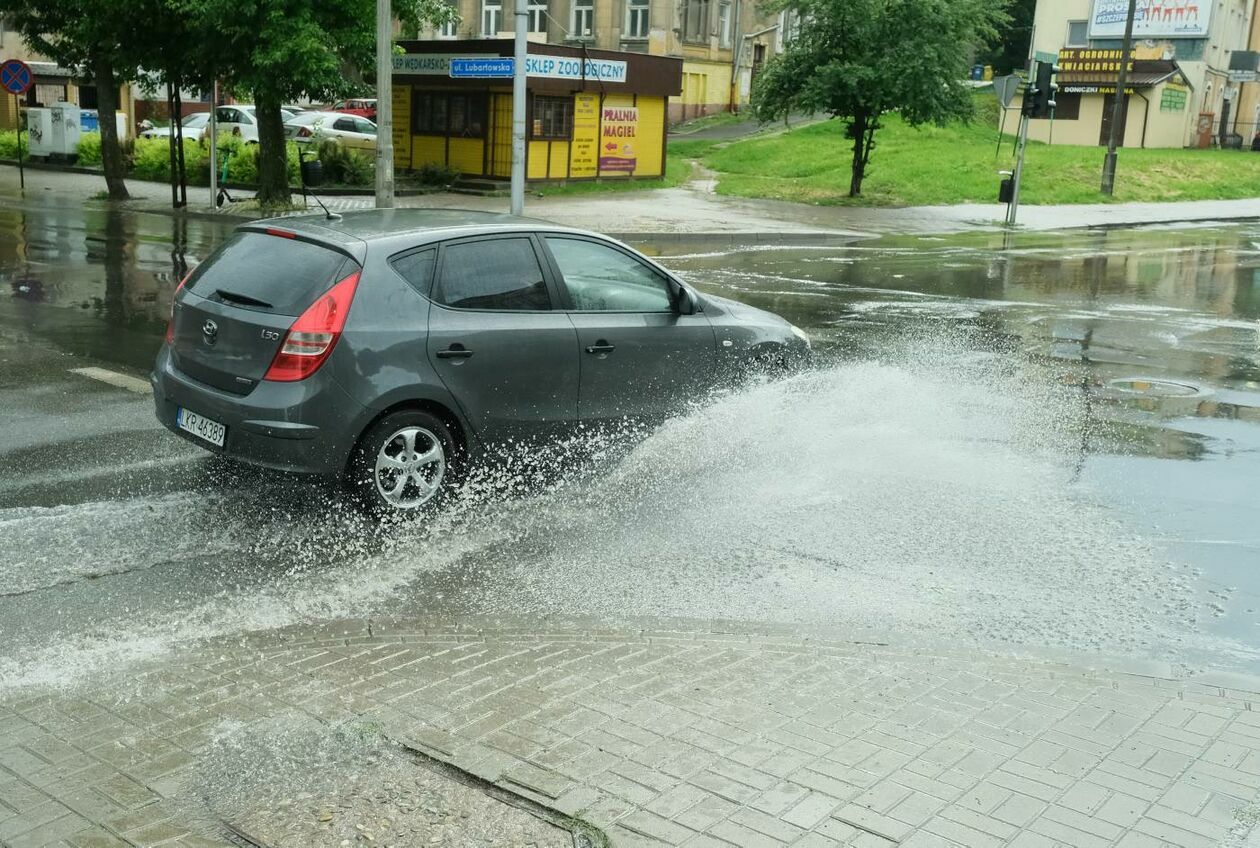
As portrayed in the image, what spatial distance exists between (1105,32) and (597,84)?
126ft

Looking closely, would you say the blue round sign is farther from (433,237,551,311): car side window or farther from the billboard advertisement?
the billboard advertisement

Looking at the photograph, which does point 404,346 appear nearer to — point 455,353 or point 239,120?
point 455,353

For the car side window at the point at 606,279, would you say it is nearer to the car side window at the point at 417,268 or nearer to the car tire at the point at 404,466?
the car side window at the point at 417,268

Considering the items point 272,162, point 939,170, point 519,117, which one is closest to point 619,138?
point 939,170

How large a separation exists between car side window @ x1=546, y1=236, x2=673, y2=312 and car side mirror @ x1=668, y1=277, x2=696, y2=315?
3 centimetres

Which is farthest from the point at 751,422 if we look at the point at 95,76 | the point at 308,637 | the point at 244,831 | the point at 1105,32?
the point at 1105,32

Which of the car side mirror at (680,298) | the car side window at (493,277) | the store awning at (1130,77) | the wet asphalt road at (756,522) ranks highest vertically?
the store awning at (1130,77)

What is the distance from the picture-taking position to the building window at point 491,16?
62281mm

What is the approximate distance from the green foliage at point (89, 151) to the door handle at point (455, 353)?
35806 millimetres

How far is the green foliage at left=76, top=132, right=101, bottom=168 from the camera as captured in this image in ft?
127

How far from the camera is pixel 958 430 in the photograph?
9.34m

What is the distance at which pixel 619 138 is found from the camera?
36.3 m

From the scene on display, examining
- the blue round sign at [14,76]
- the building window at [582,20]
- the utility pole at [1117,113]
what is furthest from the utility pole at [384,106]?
the building window at [582,20]

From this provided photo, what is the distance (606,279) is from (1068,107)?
59.2m
